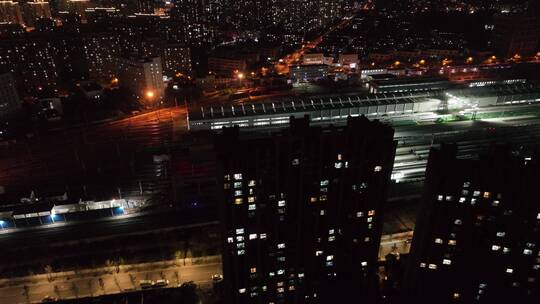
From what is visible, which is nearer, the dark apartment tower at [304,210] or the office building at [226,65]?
the dark apartment tower at [304,210]

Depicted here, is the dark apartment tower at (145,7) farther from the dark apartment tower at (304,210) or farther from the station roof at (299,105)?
the dark apartment tower at (304,210)

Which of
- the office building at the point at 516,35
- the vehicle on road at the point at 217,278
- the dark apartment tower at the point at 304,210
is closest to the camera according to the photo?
the dark apartment tower at the point at 304,210

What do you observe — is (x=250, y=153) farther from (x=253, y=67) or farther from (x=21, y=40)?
(x=21, y=40)

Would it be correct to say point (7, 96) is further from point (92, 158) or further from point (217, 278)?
point (217, 278)

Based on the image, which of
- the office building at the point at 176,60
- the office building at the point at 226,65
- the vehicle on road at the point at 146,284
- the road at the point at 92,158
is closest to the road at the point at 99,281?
the vehicle on road at the point at 146,284

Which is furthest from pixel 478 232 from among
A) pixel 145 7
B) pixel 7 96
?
pixel 145 7

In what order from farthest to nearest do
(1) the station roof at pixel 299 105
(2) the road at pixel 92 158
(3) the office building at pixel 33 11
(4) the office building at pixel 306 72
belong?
(3) the office building at pixel 33 11 < (4) the office building at pixel 306 72 < (1) the station roof at pixel 299 105 < (2) the road at pixel 92 158
